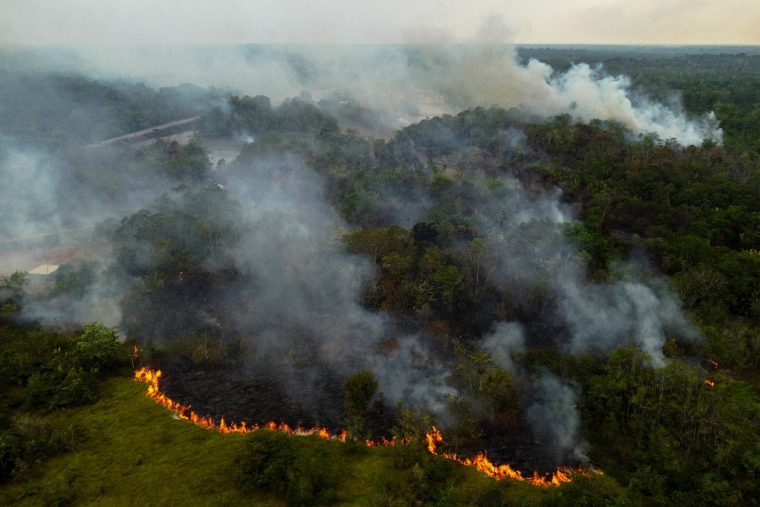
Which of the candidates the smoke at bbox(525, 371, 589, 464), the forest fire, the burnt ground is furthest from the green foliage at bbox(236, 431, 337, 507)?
the smoke at bbox(525, 371, 589, 464)

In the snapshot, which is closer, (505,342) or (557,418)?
(557,418)

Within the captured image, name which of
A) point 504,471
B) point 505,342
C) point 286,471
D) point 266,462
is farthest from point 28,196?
point 504,471

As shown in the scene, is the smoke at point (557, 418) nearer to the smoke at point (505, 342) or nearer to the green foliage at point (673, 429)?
the green foliage at point (673, 429)

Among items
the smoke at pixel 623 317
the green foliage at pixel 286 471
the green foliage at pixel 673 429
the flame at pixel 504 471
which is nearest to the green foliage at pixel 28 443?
the green foliage at pixel 286 471

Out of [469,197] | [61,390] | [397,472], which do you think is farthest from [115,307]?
[469,197]

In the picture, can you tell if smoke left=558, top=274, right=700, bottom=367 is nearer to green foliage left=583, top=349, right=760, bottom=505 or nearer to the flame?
green foliage left=583, top=349, right=760, bottom=505

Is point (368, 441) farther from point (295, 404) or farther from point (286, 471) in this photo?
point (295, 404)
